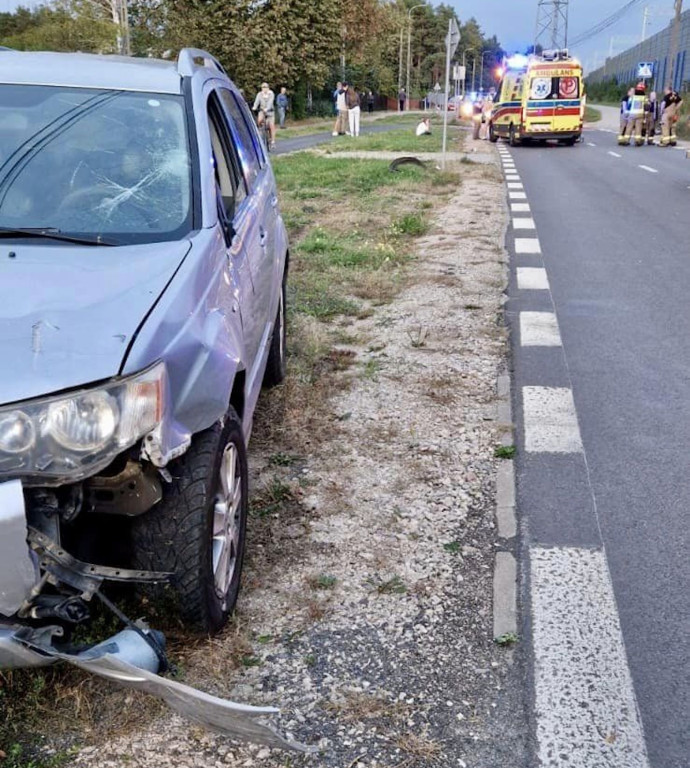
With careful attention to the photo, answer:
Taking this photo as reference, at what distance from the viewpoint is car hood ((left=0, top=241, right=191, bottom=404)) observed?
7.84 feet

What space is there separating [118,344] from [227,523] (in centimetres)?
82

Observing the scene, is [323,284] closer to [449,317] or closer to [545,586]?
[449,317]

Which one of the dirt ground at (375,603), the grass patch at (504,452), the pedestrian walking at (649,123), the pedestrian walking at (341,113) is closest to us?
the dirt ground at (375,603)

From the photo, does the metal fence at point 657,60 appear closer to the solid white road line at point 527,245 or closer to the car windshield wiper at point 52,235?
the solid white road line at point 527,245

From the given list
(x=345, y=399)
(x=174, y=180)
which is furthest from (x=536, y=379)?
(x=174, y=180)

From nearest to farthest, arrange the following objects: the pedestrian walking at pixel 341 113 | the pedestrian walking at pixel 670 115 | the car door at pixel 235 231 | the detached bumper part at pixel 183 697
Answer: the detached bumper part at pixel 183 697 < the car door at pixel 235 231 < the pedestrian walking at pixel 670 115 < the pedestrian walking at pixel 341 113

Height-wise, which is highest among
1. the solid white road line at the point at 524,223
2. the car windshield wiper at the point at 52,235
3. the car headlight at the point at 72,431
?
the car windshield wiper at the point at 52,235

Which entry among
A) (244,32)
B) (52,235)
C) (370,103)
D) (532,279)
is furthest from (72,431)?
(370,103)

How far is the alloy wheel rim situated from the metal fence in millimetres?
44107

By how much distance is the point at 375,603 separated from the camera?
329 centimetres

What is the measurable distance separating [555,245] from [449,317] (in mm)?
3760

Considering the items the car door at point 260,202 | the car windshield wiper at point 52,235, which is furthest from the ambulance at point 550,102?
the car windshield wiper at point 52,235

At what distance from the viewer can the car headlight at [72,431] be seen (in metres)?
2.33

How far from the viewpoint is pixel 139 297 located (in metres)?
2.75
